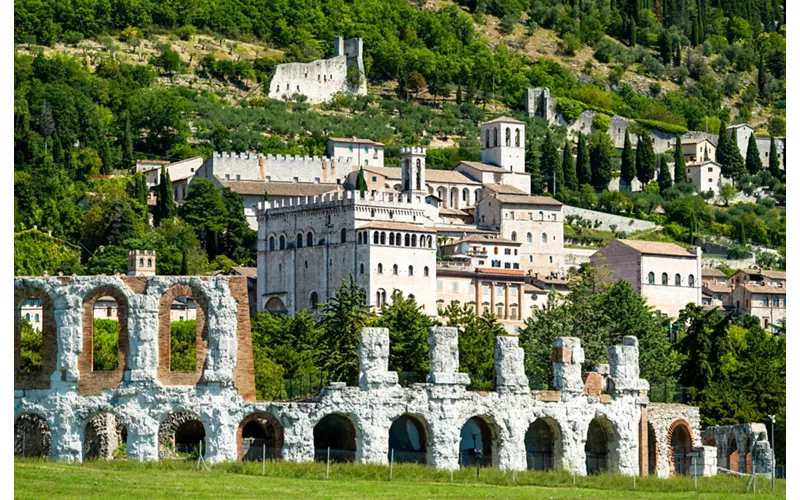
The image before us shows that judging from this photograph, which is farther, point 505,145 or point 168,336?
point 505,145

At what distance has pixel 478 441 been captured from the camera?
57.0 m

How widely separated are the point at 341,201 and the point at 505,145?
42765mm

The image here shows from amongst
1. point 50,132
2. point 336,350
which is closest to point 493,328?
point 336,350

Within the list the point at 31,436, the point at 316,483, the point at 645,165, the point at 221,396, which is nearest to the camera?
the point at 316,483

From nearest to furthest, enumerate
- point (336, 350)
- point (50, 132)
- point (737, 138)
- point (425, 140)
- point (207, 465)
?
point (207, 465) < point (336, 350) < point (50, 132) < point (425, 140) < point (737, 138)

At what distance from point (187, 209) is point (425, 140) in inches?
1820

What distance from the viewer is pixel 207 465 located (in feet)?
163

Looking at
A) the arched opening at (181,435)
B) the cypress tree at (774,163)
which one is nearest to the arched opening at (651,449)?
the arched opening at (181,435)

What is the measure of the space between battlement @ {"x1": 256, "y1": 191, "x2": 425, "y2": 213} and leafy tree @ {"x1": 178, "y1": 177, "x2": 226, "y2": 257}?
5.16 meters

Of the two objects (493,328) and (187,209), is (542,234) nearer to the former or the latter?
(187,209)

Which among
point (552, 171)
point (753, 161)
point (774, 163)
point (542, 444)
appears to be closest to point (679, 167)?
point (753, 161)

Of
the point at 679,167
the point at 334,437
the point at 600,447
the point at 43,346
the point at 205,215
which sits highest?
the point at 679,167

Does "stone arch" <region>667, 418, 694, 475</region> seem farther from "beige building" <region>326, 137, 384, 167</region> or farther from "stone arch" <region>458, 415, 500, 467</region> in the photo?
"beige building" <region>326, 137, 384, 167</region>

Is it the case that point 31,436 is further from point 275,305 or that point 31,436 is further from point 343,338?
point 275,305
